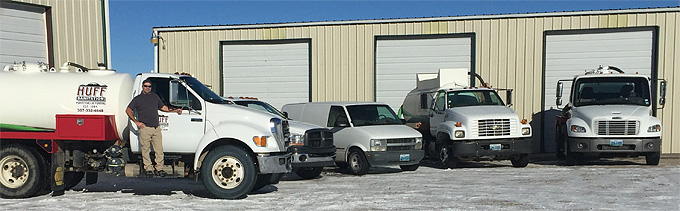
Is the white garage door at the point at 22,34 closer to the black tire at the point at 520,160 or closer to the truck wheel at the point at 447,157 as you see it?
the truck wheel at the point at 447,157

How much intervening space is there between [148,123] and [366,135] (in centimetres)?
540

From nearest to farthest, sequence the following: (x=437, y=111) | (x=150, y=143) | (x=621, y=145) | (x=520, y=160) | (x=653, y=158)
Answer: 1. (x=150, y=143)
2. (x=621, y=145)
3. (x=653, y=158)
4. (x=520, y=160)
5. (x=437, y=111)

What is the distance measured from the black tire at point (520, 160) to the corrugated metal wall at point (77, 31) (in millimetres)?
11900

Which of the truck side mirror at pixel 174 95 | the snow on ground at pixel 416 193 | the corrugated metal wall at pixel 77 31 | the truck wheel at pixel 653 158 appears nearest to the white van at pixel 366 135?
the snow on ground at pixel 416 193

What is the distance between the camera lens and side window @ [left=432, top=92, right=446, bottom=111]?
1523 cm

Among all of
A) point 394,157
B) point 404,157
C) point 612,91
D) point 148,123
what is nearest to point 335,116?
point 394,157

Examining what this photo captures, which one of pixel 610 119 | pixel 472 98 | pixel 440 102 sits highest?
pixel 472 98

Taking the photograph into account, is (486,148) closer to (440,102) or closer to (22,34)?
(440,102)

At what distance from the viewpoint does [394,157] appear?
13086 mm

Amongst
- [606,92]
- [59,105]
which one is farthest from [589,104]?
[59,105]

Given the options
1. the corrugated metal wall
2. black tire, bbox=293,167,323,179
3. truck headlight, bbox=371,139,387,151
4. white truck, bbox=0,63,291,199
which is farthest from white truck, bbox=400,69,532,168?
the corrugated metal wall

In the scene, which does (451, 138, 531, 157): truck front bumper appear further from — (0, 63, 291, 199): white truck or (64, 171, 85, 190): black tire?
(64, 171, 85, 190): black tire

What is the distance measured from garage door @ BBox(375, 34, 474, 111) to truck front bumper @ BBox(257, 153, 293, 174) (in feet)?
36.6

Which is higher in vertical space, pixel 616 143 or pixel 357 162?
pixel 616 143
